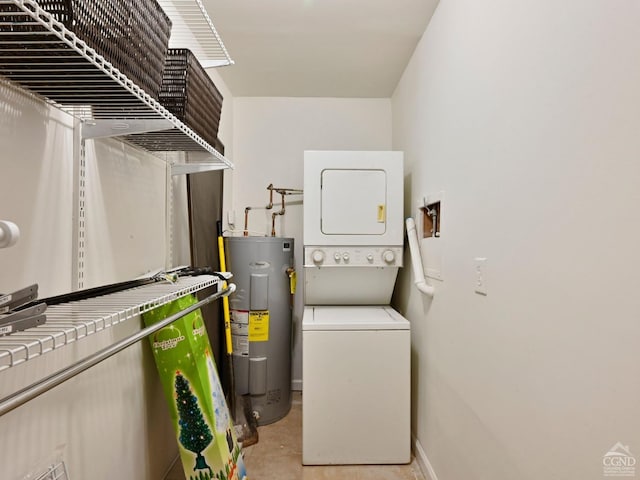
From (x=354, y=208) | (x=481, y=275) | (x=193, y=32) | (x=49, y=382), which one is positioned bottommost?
(x=49, y=382)

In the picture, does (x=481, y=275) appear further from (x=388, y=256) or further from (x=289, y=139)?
(x=289, y=139)

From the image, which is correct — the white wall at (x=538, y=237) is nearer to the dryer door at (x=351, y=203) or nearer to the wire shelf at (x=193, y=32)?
the dryer door at (x=351, y=203)

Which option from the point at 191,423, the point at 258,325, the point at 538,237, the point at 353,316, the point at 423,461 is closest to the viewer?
the point at 538,237

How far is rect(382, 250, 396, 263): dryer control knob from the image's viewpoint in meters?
2.31

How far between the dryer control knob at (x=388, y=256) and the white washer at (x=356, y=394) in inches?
17.5

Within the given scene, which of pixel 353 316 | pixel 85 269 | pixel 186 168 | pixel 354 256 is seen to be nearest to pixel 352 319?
pixel 353 316

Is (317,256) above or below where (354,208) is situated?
below

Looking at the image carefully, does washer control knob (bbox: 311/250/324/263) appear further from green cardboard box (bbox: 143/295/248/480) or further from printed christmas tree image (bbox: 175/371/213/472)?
printed christmas tree image (bbox: 175/371/213/472)

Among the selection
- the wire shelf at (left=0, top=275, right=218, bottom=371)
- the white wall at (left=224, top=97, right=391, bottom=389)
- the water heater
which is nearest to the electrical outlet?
the wire shelf at (left=0, top=275, right=218, bottom=371)

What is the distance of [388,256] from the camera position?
2311mm

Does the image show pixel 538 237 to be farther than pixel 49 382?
Yes

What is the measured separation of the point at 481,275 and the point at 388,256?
975 millimetres

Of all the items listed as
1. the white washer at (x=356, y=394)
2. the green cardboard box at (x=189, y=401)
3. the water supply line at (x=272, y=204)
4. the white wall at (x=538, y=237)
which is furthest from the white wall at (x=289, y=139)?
the green cardboard box at (x=189, y=401)

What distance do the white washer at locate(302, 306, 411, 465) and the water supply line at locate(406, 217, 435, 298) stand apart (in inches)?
10.6
